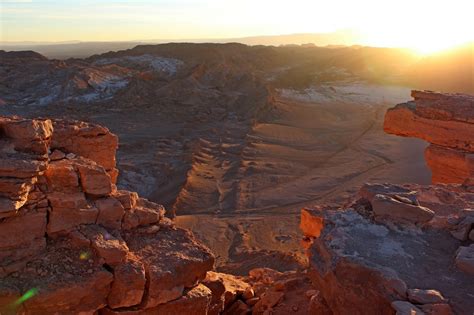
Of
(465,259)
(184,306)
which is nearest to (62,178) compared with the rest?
(184,306)

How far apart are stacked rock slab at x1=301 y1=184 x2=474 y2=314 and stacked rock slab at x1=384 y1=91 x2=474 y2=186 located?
154 inches

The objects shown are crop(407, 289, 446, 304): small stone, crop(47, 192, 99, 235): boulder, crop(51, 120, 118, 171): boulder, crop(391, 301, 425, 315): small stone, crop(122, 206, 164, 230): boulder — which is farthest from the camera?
crop(51, 120, 118, 171): boulder

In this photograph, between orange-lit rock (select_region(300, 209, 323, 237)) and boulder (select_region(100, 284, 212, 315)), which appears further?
orange-lit rock (select_region(300, 209, 323, 237))

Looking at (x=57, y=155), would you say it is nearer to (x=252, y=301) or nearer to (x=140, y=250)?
(x=140, y=250)

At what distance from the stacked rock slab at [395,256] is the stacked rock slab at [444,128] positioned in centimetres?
392

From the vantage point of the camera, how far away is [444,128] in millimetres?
10500

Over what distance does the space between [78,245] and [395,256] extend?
3262 millimetres

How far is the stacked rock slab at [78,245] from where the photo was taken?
4.80 m

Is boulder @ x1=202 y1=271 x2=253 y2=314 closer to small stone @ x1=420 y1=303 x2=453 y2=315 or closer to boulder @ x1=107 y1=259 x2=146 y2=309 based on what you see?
boulder @ x1=107 y1=259 x2=146 y2=309

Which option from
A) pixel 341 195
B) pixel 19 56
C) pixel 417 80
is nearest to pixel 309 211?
pixel 341 195

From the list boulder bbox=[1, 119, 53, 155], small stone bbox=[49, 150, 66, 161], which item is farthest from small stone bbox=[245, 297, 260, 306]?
boulder bbox=[1, 119, 53, 155]

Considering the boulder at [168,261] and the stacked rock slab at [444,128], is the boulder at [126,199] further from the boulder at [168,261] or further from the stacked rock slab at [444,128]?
the stacked rock slab at [444,128]

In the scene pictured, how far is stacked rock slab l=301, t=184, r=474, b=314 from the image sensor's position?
4.64 m

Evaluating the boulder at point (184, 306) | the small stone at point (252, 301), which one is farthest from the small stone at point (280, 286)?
the boulder at point (184, 306)
